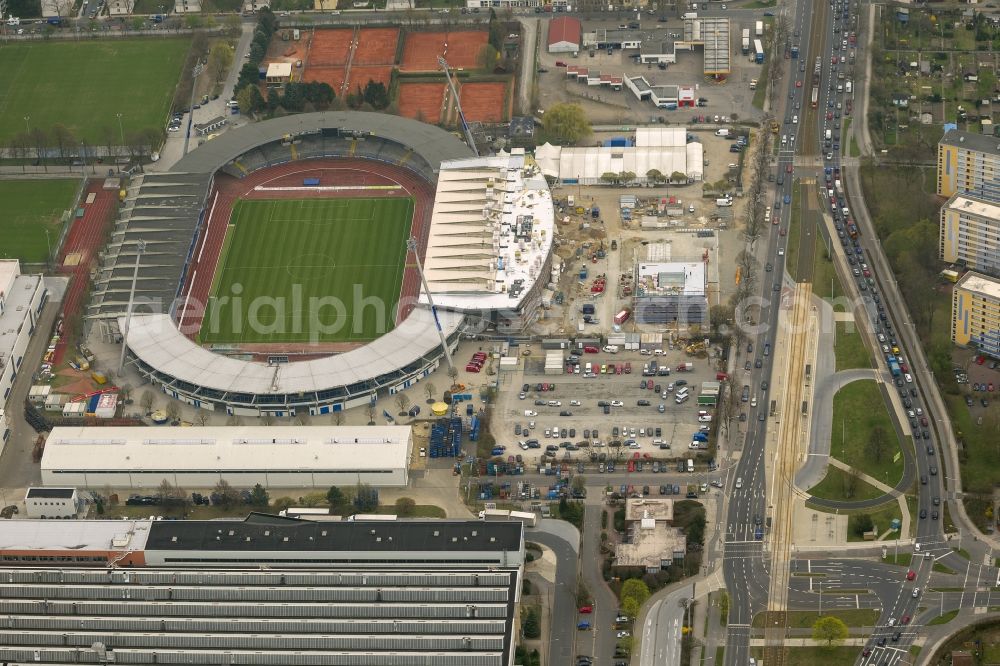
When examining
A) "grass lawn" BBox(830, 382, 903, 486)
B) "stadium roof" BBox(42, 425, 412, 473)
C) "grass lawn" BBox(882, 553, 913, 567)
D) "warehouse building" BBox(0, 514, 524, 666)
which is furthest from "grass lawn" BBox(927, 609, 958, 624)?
"stadium roof" BBox(42, 425, 412, 473)

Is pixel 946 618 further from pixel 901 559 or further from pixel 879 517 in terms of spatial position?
pixel 879 517

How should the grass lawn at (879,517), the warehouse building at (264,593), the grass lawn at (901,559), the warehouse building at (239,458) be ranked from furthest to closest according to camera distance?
the warehouse building at (239,458)
the grass lawn at (879,517)
the grass lawn at (901,559)
the warehouse building at (264,593)

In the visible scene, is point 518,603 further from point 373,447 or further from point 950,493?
point 950,493

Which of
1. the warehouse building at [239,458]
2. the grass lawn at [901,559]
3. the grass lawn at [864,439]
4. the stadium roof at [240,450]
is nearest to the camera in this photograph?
the grass lawn at [901,559]

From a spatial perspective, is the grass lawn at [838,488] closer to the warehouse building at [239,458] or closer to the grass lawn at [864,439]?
the grass lawn at [864,439]

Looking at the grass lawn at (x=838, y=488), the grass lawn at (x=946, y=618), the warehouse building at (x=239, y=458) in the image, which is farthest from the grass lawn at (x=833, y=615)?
the warehouse building at (x=239, y=458)

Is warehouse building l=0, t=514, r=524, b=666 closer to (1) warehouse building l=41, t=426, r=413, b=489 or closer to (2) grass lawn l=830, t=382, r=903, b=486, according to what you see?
(1) warehouse building l=41, t=426, r=413, b=489

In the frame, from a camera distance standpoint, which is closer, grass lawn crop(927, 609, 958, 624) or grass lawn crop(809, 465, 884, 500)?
grass lawn crop(927, 609, 958, 624)
